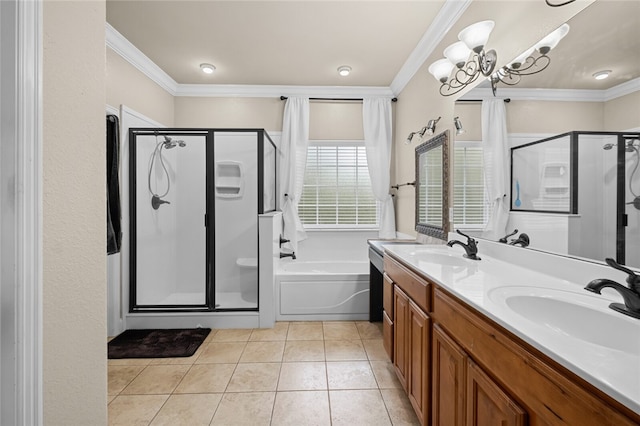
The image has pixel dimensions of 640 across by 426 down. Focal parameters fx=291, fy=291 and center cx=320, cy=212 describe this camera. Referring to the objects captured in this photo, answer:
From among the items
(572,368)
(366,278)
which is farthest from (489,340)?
(366,278)

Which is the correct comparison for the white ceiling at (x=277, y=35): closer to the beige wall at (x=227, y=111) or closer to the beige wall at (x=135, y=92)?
the beige wall at (x=135, y=92)

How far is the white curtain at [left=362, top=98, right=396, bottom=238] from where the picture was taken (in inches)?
142

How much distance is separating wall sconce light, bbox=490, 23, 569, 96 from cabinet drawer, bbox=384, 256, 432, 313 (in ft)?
3.80

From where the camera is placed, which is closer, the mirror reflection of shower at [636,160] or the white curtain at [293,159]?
the mirror reflection of shower at [636,160]

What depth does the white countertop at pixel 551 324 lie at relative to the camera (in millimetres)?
567

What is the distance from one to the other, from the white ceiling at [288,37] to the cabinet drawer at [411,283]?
1080 millimetres

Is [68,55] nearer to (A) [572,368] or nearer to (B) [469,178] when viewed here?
(A) [572,368]

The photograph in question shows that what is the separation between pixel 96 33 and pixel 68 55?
0.16 metres

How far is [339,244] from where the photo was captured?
3.83 metres

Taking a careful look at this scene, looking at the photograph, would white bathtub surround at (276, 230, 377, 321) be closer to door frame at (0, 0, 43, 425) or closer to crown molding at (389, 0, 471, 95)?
crown molding at (389, 0, 471, 95)

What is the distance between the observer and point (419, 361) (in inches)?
57.3

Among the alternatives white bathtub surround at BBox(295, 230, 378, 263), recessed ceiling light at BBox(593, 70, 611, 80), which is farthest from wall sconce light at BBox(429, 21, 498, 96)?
white bathtub surround at BBox(295, 230, 378, 263)


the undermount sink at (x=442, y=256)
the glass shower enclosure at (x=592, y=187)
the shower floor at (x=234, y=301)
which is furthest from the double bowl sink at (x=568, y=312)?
the shower floor at (x=234, y=301)

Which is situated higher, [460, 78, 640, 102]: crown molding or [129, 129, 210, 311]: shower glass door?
[460, 78, 640, 102]: crown molding
